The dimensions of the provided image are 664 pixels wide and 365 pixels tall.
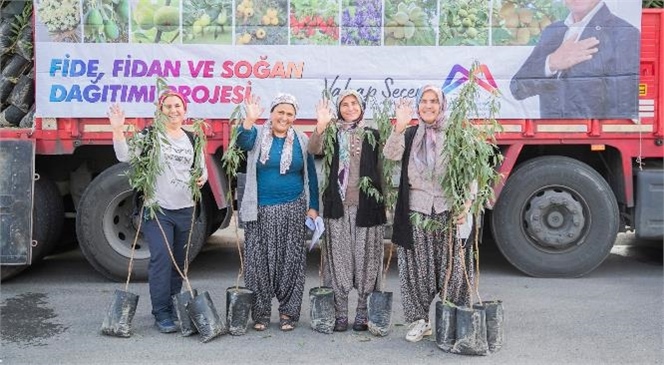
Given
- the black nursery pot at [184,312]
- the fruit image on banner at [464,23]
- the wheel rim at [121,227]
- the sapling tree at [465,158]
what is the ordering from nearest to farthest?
the sapling tree at [465,158], the black nursery pot at [184,312], the fruit image on banner at [464,23], the wheel rim at [121,227]

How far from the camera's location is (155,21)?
624cm

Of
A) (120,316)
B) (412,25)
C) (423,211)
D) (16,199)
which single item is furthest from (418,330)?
(16,199)

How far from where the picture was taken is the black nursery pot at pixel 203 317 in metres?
4.90

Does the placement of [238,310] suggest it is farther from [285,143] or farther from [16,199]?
[16,199]

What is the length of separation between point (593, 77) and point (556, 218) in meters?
1.27

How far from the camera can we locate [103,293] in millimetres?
6309

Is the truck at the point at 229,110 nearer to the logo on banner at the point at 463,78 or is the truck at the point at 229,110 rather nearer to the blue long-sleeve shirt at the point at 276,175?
the logo on banner at the point at 463,78

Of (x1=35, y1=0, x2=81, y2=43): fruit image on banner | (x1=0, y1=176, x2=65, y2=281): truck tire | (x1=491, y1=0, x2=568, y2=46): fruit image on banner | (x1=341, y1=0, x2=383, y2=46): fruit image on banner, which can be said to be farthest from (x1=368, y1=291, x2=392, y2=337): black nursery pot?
(x1=35, y1=0, x2=81, y2=43): fruit image on banner

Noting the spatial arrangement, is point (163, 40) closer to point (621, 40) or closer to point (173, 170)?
point (173, 170)

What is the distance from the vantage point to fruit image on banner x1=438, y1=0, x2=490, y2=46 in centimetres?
632

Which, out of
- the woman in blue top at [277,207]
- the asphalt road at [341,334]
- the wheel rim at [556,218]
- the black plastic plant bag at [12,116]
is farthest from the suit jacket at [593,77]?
the black plastic plant bag at [12,116]

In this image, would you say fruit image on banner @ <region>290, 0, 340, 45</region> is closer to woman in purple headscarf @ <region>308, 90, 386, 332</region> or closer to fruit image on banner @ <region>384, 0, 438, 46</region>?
fruit image on banner @ <region>384, 0, 438, 46</region>

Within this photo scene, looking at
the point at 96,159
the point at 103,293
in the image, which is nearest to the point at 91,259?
the point at 103,293

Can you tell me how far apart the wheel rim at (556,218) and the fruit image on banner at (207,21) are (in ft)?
9.95
